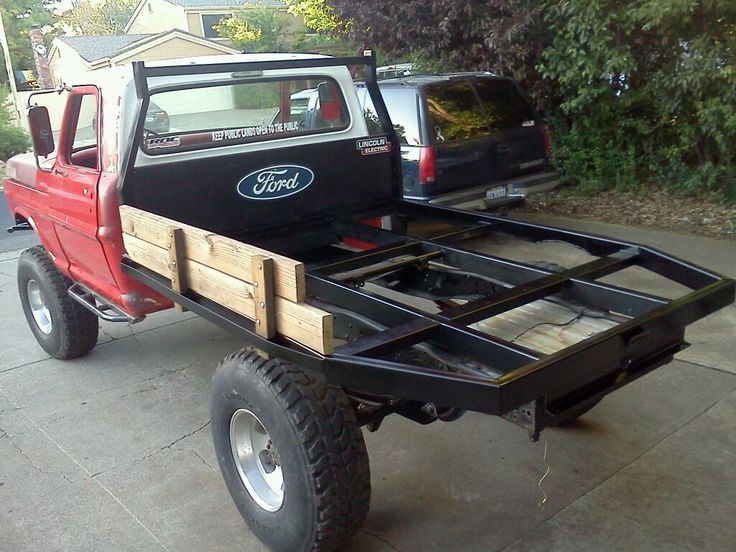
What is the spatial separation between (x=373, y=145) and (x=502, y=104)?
3.98 m

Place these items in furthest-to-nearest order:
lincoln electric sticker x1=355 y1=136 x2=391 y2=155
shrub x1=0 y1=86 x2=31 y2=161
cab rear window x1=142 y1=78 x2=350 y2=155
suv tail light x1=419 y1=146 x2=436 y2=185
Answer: shrub x1=0 y1=86 x2=31 y2=161 < suv tail light x1=419 y1=146 x2=436 y2=185 < lincoln electric sticker x1=355 y1=136 x2=391 y2=155 < cab rear window x1=142 y1=78 x2=350 y2=155

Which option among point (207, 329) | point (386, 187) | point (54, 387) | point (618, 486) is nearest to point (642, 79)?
point (386, 187)

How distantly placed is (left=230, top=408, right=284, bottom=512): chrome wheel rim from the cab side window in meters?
2.43

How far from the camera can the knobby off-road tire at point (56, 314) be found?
5.16 m

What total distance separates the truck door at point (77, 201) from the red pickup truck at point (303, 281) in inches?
0.7

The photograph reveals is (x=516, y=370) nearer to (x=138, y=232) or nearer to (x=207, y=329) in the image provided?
(x=138, y=232)

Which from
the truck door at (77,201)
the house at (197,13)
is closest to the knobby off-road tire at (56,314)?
the truck door at (77,201)

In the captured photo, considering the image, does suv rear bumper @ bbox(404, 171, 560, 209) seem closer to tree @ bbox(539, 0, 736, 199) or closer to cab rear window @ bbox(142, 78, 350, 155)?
tree @ bbox(539, 0, 736, 199)

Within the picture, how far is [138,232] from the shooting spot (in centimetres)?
370

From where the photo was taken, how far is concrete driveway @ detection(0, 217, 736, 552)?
326 cm

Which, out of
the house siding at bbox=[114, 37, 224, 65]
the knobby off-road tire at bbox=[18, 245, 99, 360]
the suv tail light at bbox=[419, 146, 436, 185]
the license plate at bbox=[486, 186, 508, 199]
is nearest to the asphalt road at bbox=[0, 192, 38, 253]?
the knobby off-road tire at bbox=[18, 245, 99, 360]

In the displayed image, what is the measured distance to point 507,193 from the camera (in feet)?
26.7

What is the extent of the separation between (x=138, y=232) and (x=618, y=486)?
8.73 ft

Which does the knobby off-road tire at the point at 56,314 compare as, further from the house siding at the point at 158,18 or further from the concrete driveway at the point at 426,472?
the house siding at the point at 158,18
